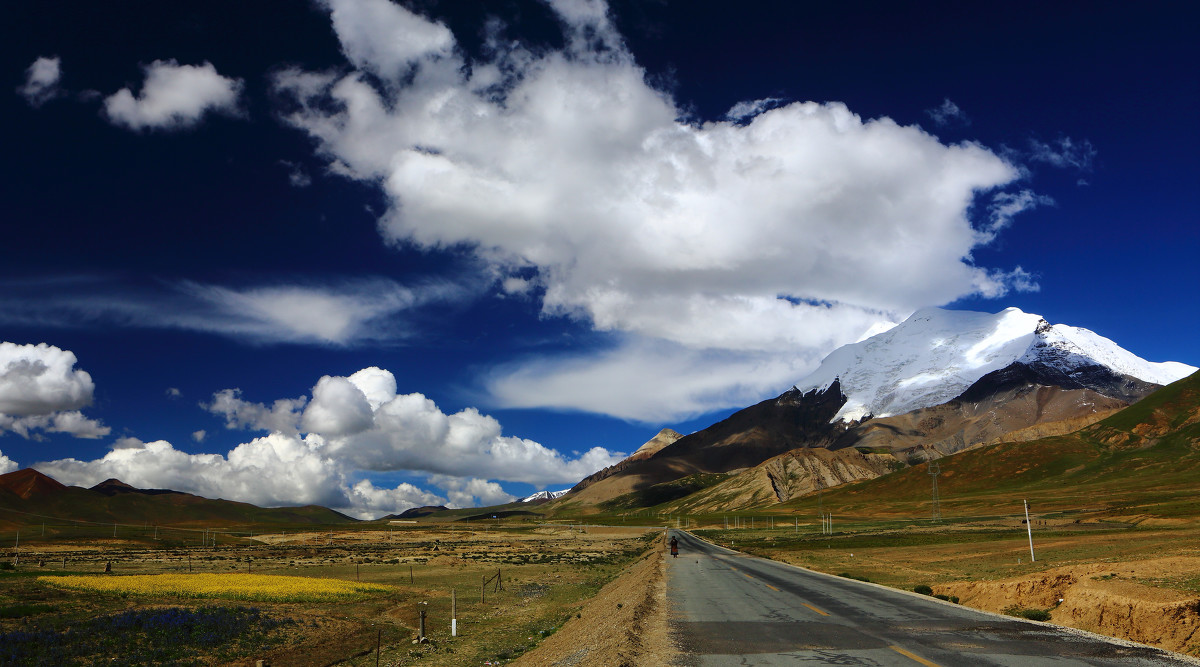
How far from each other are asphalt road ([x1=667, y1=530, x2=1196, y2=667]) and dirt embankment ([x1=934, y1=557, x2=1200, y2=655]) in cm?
97

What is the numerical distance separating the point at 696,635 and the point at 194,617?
81.3 ft

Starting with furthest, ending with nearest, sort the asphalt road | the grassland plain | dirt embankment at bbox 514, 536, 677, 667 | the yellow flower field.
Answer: the yellow flower field, the grassland plain, dirt embankment at bbox 514, 536, 677, 667, the asphalt road

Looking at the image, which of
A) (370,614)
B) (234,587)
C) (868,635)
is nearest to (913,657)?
(868,635)

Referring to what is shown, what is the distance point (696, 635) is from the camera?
18453 millimetres

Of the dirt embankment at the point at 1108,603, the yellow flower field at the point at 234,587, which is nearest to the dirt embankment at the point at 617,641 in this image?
the dirt embankment at the point at 1108,603

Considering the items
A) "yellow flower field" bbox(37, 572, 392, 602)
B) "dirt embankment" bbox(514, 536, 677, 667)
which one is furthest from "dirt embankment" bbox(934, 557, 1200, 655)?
"yellow flower field" bbox(37, 572, 392, 602)

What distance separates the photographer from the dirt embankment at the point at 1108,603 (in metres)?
15.9

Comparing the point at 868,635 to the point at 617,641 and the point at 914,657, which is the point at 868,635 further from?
the point at 617,641

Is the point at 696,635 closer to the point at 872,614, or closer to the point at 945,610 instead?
the point at 872,614

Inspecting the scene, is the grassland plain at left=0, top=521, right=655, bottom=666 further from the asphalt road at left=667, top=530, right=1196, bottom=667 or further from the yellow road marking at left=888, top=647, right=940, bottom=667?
the yellow road marking at left=888, top=647, right=940, bottom=667

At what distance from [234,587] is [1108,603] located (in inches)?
1912

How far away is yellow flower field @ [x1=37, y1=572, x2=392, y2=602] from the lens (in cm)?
4238

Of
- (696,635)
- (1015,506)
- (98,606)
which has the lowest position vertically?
(1015,506)

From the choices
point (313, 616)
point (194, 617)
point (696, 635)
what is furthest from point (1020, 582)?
point (194, 617)
